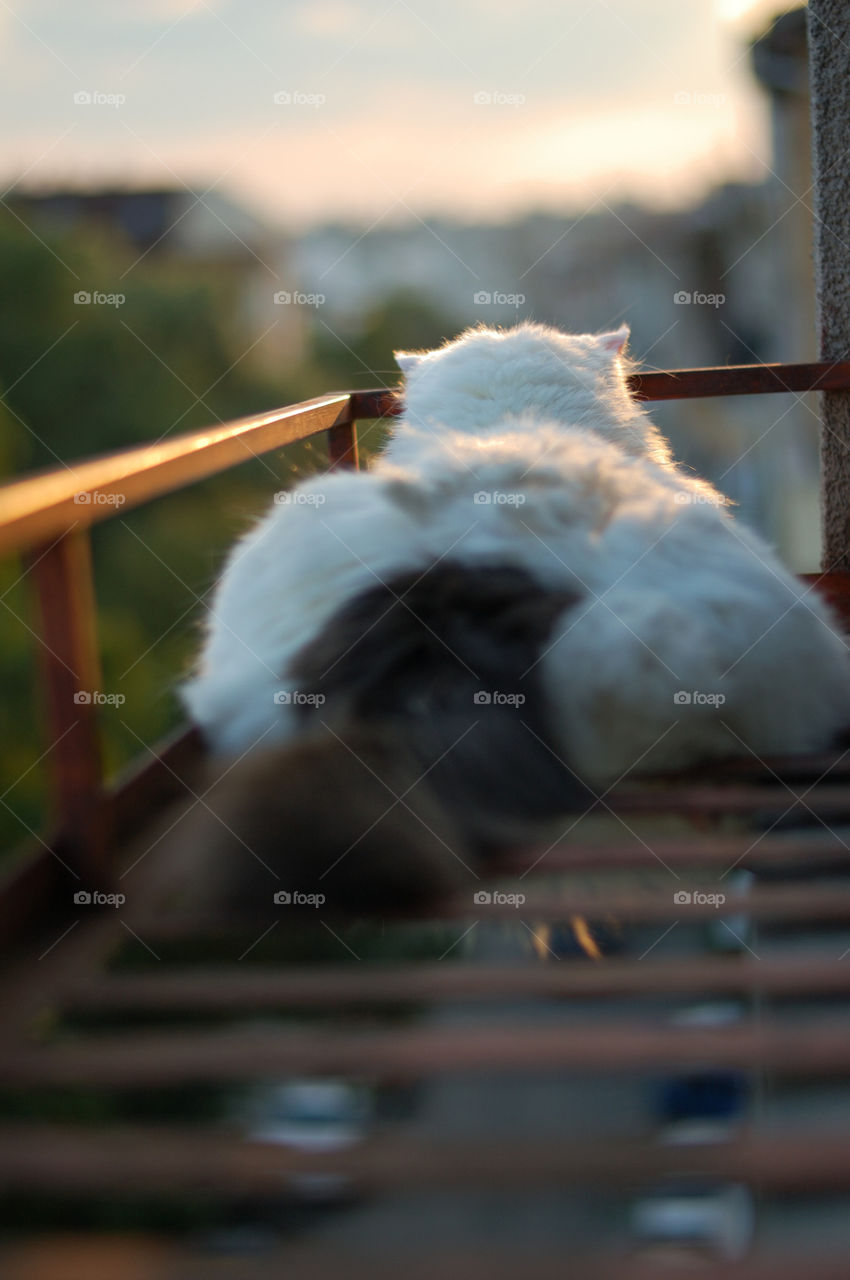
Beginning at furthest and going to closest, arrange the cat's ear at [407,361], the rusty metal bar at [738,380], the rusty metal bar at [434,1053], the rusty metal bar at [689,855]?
1. the rusty metal bar at [738,380]
2. the cat's ear at [407,361]
3. the rusty metal bar at [689,855]
4. the rusty metal bar at [434,1053]

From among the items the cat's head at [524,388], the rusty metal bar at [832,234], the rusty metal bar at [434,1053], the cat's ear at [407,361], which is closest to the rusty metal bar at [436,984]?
the rusty metal bar at [434,1053]

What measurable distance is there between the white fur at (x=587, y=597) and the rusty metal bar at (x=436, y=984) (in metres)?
0.37

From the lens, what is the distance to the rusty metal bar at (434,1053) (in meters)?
0.99

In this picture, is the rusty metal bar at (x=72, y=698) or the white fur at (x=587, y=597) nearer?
the rusty metal bar at (x=72, y=698)

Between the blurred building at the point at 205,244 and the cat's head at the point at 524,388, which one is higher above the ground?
the blurred building at the point at 205,244

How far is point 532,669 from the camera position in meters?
1.48

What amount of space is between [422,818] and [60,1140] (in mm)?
512

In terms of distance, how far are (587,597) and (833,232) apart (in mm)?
2026

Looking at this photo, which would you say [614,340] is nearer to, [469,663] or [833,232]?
[833,232]

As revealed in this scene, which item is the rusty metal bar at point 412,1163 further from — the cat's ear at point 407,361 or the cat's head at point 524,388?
the cat's ear at point 407,361

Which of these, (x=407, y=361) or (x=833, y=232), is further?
(x=833, y=232)

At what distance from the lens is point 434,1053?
3.30 feet

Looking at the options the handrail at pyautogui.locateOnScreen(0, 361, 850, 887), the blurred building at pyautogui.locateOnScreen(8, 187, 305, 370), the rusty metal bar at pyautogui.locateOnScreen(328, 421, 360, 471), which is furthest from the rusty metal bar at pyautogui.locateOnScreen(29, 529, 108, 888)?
the blurred building at pyautogui.locateOnScreen(8, 187, 305, 370)

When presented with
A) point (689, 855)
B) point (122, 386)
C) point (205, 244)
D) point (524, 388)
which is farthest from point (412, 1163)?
point (205, 244)
